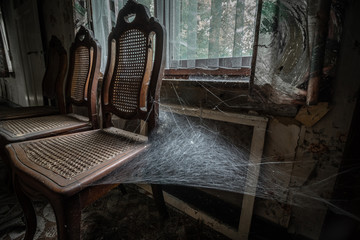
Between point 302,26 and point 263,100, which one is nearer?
point 302,26

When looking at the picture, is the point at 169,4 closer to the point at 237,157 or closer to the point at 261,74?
the point at 261,74

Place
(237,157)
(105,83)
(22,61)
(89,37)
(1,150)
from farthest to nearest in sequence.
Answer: (22,61) < (89,37) < (105,83) < (1,150) < (237,157)

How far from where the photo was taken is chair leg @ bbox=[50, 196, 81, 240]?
52cm

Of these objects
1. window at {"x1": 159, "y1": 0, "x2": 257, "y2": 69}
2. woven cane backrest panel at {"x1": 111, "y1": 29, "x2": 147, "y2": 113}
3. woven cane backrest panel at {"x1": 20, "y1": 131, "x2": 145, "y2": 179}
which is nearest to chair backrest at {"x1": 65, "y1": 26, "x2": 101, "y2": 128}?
woven cane backrest panel at {"x1": 111, "y1": 29, "x2": 147, "y2": 113}

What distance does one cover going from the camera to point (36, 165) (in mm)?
Answer: 628

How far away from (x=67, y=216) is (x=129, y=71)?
0.87m

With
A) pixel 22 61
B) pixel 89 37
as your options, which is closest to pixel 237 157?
pixel 89 37

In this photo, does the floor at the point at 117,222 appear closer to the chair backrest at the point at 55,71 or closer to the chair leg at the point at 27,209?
the chair leg at the point at 27,209

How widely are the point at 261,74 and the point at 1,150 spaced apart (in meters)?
1.76

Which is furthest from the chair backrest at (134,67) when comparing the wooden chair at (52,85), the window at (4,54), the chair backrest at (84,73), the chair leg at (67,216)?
the window at (4,54)

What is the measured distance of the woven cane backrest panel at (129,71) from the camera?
0.97 meters

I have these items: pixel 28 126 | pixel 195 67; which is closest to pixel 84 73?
pixel 28 126

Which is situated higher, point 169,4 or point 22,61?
point 169,4

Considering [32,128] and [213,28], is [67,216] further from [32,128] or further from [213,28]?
[213,28]
